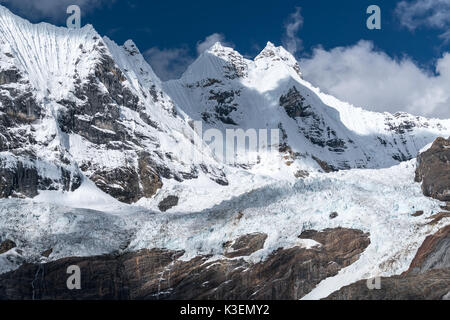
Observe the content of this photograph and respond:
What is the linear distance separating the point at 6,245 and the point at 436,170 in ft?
247

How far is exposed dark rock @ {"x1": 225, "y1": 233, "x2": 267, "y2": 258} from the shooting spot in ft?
414

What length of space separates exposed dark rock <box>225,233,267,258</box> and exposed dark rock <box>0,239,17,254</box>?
35.8m

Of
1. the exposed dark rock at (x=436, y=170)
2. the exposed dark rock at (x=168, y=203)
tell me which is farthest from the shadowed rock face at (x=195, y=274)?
the exposed dark rock at (x=168, y=203)

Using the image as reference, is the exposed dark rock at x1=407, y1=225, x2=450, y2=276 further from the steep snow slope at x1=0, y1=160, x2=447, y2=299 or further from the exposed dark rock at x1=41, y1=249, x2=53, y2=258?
the exposed dark rock at x1=41, y1=249, x2=53, y2=258

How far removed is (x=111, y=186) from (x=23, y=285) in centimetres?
5940

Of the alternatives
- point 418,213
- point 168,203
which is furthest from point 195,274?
point 168,203

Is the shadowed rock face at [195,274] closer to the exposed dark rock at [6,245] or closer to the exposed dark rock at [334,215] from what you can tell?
the exposed dark rock at [334,215]

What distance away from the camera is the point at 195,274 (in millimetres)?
124750

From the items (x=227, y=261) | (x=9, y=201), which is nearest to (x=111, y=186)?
(x=9, y=201)

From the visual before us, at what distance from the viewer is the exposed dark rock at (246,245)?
4968 inches

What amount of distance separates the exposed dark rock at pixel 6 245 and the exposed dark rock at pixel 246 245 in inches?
1411

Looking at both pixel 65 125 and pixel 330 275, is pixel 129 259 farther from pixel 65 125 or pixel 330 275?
pixel 65 125

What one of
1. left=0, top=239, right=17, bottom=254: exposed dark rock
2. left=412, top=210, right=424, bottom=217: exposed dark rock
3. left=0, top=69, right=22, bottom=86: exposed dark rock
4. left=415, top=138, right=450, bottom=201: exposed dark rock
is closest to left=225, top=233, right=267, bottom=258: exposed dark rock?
left=412, top=210, right=424, bottom=217: exposed dark rock

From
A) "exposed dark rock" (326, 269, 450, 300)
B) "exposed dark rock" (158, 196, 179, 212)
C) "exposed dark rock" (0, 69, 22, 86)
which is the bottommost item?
"exposed dark rock" (326, 269, 450, 300)
